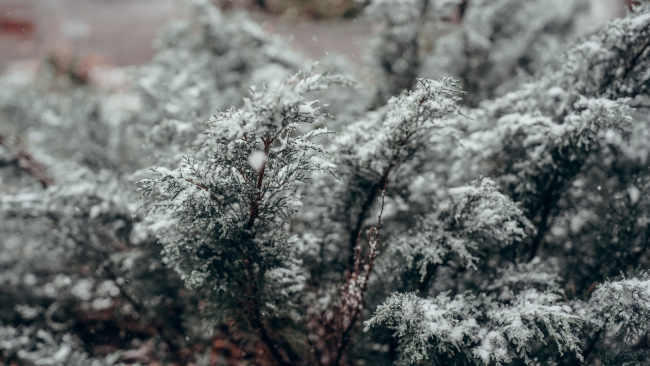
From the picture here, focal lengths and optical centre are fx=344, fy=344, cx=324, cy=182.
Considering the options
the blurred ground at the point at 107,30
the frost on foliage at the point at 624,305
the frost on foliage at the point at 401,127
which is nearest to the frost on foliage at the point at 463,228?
the frost on foliage at the point at 401,127

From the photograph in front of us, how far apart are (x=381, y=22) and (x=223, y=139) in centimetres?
283

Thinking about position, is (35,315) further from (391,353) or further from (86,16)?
(86,16)

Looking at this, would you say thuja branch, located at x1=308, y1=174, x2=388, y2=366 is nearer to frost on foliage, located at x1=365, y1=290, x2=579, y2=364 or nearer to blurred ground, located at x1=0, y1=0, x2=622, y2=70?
frost on foliage, located at x1=365, y1=290, x2=579, y2=364

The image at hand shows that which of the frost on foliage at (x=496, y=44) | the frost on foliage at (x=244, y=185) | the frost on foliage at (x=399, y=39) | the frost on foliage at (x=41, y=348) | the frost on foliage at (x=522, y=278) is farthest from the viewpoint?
the frost on foliage at (x=496, y=44)

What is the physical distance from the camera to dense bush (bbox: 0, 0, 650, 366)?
185 cm

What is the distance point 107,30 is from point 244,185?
12.2m

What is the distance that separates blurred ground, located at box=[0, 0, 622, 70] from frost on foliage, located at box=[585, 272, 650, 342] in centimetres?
656

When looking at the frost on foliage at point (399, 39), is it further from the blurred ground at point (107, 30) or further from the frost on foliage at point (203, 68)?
the blurred ground at point (107, 30)

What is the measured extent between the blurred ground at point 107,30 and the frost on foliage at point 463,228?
6.06 meters

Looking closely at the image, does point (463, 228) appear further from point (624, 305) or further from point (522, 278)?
point (624, 305)

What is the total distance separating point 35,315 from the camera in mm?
3703

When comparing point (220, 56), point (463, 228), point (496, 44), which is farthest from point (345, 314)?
point (220, 56)

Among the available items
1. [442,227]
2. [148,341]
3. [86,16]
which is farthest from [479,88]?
[86,16]

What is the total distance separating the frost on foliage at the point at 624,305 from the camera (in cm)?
184
